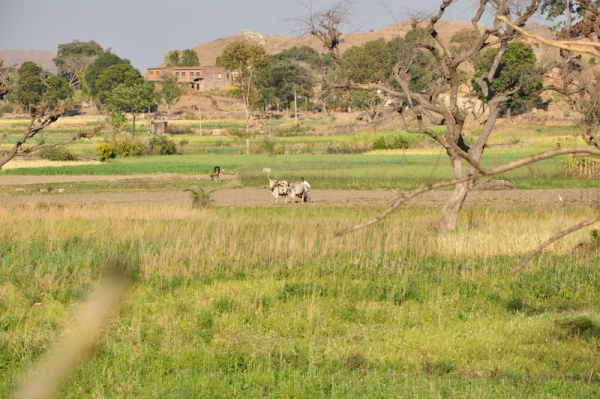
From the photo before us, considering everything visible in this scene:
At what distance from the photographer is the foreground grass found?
708 cm

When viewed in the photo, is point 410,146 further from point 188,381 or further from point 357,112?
point 188,381

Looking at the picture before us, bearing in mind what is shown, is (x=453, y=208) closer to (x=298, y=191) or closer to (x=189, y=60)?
(x=298, y=191)

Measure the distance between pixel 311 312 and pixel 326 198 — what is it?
19.0 meters

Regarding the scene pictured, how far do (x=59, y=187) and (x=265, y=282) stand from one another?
2387cm

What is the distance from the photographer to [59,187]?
109 feet

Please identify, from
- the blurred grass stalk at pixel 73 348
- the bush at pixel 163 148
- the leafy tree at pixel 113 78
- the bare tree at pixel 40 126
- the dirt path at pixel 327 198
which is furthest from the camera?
the leafy tree at pixel 113 78

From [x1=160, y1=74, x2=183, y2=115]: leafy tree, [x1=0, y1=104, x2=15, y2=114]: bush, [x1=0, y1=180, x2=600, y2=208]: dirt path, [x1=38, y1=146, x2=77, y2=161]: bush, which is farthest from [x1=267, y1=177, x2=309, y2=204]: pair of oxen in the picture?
[x1=0, y1=104, x2=15, y2=114]: bush

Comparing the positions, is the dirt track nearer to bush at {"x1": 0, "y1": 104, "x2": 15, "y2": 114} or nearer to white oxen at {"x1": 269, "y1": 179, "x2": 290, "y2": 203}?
white oxen at {"x1": 269, "y1": 179, "x2": 290, "y2": 203}

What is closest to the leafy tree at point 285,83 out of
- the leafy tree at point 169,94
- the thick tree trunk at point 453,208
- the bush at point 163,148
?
the leafy tree at point 169,94

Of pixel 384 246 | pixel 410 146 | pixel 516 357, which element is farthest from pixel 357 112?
pixel 516 357

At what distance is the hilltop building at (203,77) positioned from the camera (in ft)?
453

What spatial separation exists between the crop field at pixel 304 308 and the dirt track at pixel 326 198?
7.10 metres

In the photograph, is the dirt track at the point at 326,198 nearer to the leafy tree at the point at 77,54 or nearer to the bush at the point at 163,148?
the bush at the point at 163,148

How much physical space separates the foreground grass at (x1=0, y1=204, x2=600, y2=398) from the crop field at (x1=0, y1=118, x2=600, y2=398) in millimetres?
29
